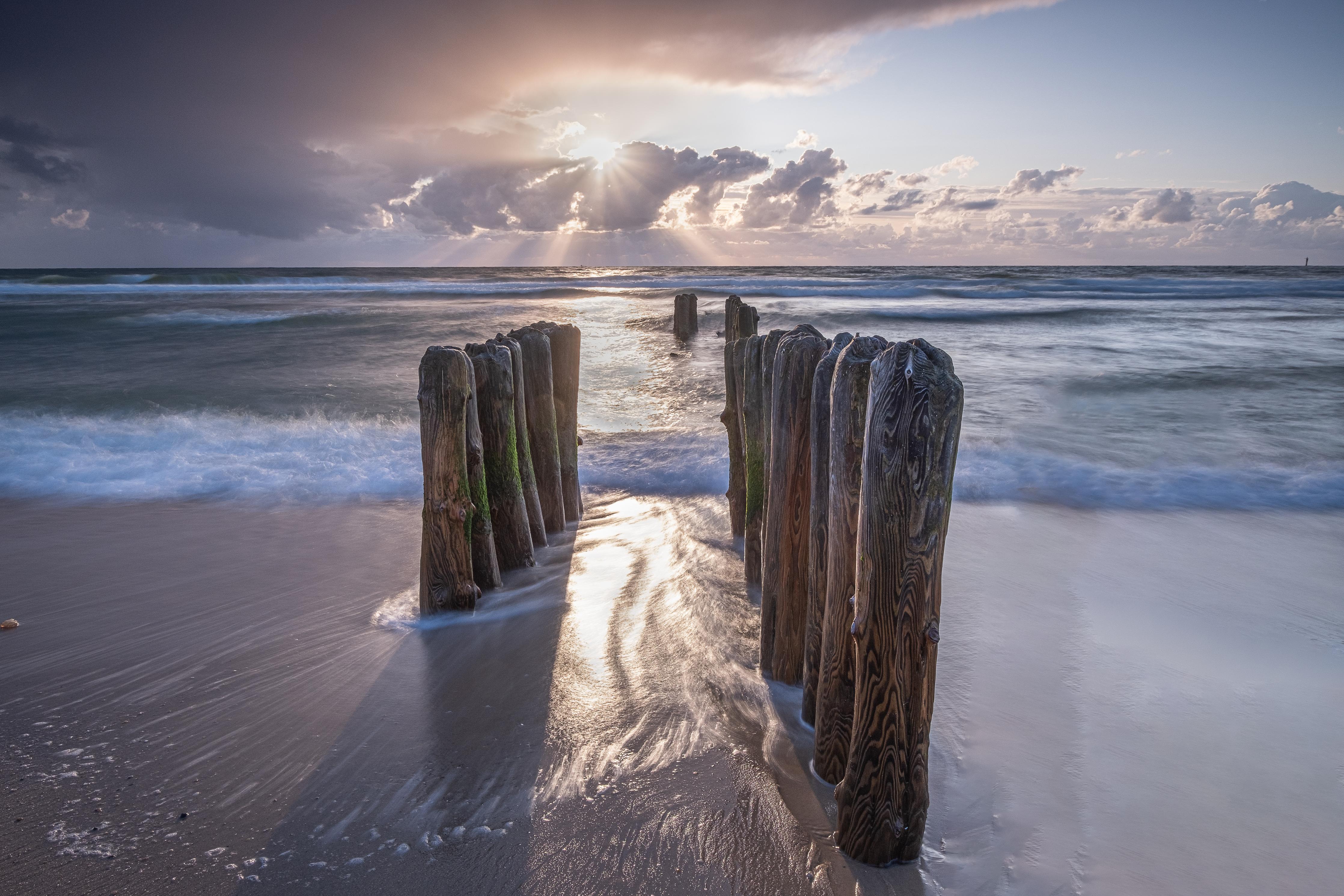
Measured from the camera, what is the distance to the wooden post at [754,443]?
4.30 m

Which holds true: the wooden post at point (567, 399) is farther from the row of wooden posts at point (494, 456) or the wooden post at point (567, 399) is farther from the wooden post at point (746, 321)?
the wooden post at point (746, 321)

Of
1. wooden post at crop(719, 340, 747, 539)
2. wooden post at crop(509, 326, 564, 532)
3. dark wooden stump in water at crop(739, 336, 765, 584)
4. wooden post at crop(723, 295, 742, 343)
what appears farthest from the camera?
wooden post at crop(723, 295, 742, 343)

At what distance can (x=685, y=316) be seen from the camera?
63.1 feet

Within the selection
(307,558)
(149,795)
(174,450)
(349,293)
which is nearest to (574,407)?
(307,558)

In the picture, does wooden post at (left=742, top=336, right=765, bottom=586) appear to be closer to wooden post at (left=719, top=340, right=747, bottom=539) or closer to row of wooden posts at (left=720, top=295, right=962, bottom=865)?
wooden post at (left=719, top=340, right=747, bottom=539)

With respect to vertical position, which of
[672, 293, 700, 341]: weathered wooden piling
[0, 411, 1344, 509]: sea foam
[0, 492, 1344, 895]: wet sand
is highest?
[672, 293, 700, 341]: weathered wooden piling

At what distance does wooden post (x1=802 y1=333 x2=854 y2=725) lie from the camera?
285 centimetres

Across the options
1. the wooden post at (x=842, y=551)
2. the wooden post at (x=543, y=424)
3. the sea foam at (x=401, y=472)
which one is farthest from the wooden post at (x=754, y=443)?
the sea foam at (x=401, y=472)

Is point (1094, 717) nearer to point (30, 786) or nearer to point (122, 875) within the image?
point (122, 875)

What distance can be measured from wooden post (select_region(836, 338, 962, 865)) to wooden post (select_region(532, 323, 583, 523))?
3.66 meters

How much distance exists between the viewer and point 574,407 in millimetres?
5863

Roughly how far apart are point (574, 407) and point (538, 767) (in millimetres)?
3442

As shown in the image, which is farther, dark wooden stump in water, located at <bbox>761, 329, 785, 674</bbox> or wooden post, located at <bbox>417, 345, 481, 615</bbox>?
wooden post, located at <bbox>417, 345, 481, 615</bbox>

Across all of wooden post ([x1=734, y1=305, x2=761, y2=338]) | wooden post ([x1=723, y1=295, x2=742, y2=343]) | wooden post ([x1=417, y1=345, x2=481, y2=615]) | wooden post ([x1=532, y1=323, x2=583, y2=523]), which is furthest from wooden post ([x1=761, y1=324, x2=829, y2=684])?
wooden post ([x1=723, y1=295, x2=742, y2=343])
